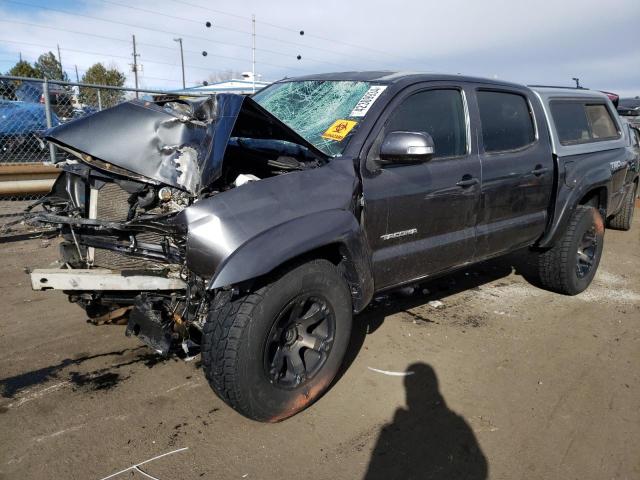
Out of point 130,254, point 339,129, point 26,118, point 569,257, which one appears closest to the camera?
point 130,254

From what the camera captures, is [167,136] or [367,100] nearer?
[167,136]

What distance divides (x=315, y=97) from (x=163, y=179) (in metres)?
1.48

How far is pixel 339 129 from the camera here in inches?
123

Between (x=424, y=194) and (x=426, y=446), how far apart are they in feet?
5.01

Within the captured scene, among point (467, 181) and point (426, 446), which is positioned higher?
point (467, 181)

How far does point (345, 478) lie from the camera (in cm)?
234

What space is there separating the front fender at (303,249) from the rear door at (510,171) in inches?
51.0

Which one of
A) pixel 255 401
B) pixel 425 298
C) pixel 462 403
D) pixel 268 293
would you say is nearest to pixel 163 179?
pixel 268 293

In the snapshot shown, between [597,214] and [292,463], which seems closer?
[292,463]

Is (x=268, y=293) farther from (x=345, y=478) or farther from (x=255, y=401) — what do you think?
(x=345, y=478)

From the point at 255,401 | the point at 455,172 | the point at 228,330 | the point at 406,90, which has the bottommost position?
the point at 255,401

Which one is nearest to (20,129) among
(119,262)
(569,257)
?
(119,262)

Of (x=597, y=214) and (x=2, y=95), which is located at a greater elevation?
(x=2, y=95)

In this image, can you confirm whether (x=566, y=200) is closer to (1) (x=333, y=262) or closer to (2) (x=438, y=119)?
(2) (x=438, y=119)
